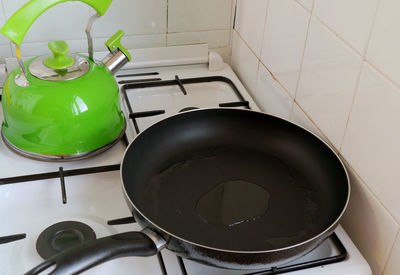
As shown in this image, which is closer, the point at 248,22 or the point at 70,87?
the point at 70,87

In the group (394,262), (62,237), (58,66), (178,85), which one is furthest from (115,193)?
(394,262)

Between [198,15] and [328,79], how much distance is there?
44 centimetres

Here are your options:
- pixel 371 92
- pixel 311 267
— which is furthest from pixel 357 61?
pixel 311 267

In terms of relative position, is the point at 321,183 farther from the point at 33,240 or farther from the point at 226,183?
the point at 33,240

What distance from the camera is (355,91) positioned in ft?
2.37

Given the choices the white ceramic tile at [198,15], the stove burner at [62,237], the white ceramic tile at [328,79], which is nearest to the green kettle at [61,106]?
the stove burner at [62,237]

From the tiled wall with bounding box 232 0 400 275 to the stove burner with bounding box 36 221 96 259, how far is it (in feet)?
1.41

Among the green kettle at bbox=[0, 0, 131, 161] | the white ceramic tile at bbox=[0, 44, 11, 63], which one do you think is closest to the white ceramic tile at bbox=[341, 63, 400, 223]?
the green kettle at bbox=[0, 0, 131, 161]

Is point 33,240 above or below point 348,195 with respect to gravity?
below

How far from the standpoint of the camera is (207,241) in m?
0.71

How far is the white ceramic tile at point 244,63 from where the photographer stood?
3.58 ft

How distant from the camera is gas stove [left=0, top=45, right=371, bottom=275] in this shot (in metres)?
0.71

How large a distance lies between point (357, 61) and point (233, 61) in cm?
53

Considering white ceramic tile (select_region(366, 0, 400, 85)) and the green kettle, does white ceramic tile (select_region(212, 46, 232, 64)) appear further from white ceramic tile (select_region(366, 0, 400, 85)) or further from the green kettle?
white ceramic tile (select_region(366, 0, 400, 85))
